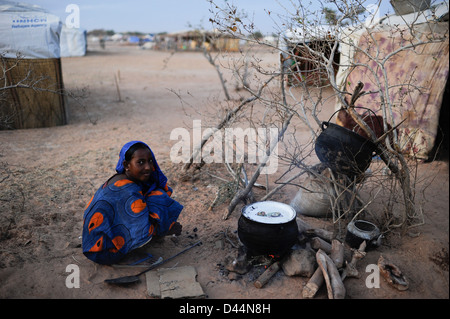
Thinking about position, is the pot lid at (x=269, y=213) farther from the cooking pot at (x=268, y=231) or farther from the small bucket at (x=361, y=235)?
the small bucket at (x=361, y=235)

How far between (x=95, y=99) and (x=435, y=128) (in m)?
9.09

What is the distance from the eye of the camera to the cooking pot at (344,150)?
2990 millimetres

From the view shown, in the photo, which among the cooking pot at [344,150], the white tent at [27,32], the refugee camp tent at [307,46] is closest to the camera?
the cooking pot at [344,150]

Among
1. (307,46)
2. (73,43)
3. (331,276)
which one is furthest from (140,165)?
(73,43)

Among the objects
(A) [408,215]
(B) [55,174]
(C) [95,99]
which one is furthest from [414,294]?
(C) [95,99]

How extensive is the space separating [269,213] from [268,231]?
0.25 m

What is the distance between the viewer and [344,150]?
3.05 m

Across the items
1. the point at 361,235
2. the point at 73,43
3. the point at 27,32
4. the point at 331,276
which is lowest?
the point at 331,276

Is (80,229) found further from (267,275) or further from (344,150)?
(344,150)

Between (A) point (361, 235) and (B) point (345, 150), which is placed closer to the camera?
(A) point (361, 235)

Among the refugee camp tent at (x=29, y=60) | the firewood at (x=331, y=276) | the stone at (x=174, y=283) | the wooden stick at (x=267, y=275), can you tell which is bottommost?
the stone at (x=174, y=283)

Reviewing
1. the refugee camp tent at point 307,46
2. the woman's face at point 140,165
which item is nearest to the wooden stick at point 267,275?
the woman's face at point 140,165

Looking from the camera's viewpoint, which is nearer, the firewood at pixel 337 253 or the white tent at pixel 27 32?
the firewood at pixel 337 253

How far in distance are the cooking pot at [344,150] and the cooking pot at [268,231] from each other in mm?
737
